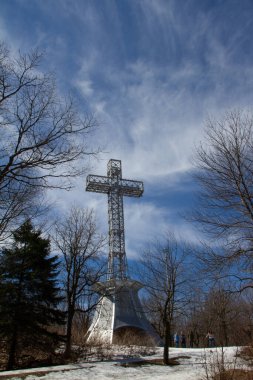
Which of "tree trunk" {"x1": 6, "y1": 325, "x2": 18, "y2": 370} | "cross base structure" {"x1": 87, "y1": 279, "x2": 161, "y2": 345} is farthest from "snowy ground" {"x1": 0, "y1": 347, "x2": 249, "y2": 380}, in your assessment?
"cross base structure" {"x1": 87, "y1": 279, "x2": 161, "y2": 345}

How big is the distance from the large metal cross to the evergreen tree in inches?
388

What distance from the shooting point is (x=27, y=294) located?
47.3 feet

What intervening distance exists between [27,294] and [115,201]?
1474cm

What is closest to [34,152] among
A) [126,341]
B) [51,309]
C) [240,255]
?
[240,255]

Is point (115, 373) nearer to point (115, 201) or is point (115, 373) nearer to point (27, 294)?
point (27, 294)

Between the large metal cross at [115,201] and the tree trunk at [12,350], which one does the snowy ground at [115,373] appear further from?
the large metal cross at [115,201]

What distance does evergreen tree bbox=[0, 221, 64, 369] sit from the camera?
13.5 meters

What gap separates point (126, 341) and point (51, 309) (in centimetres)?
670

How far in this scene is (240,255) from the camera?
31.2 feet

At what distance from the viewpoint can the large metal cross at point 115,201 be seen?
26000 millimetres

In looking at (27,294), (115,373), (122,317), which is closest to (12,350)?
(27,294)

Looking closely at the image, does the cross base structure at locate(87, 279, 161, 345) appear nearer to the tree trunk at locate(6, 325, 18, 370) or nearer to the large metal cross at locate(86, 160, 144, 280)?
the large metal cross at locate(86, 160, 144, 280)

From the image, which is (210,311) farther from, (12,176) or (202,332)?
(12,176)

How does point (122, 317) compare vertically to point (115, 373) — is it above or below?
above
